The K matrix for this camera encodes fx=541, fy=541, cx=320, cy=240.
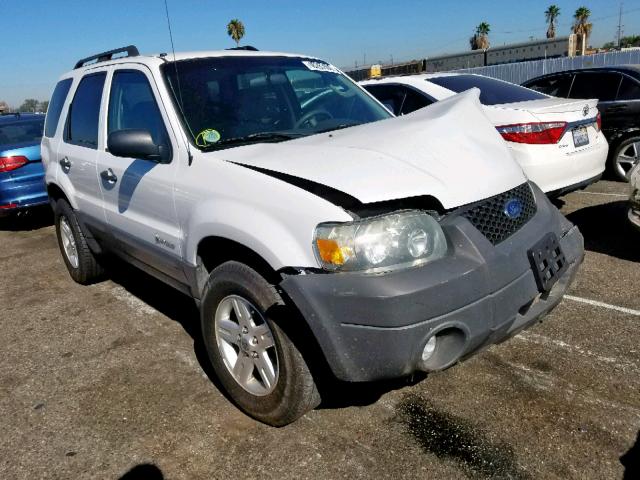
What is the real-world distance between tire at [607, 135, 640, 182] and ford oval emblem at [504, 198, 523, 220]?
18.0ft

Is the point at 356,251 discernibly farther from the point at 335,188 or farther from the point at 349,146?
the point at 349,146

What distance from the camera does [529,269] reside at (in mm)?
2404

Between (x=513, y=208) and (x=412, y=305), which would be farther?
(x=513, y=208)

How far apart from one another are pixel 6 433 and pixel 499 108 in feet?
15.7

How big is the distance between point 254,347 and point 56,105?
351 cm

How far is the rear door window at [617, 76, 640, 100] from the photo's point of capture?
7180 mm

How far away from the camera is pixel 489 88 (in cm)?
627

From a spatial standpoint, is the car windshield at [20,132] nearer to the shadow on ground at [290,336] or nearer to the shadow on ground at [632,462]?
the shadow on ground at [290,336]

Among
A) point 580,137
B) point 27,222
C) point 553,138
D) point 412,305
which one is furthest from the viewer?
point 27,222

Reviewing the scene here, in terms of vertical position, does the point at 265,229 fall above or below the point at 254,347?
above

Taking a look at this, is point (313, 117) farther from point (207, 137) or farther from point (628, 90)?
point (628, 90)

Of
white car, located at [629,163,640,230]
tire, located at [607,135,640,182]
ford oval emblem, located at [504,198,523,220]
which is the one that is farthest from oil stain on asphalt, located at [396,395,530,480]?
tire, located at [607,135,640,182]

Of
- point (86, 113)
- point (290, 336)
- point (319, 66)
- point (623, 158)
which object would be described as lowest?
point (623, 158)

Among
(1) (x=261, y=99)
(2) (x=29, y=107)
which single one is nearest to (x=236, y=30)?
(2) (x=29, y=107)
